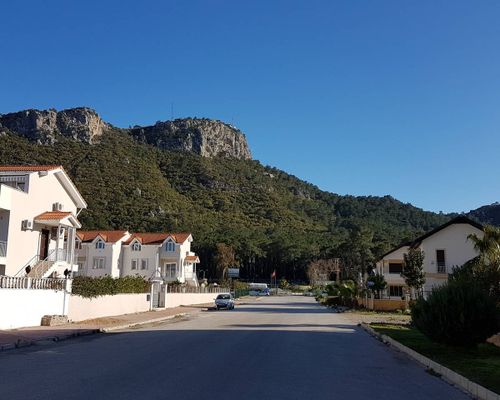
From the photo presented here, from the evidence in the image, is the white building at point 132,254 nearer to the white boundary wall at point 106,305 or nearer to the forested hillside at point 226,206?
the forested hillside at point 226,206

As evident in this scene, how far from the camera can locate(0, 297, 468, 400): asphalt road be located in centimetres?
984

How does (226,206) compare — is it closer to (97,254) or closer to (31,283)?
(97,254)

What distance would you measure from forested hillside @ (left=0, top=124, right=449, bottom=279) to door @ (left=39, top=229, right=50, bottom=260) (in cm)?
5561

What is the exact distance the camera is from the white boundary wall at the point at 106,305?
2852 centimetres

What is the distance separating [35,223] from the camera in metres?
34.5

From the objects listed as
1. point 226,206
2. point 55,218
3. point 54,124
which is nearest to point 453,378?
point 55,218

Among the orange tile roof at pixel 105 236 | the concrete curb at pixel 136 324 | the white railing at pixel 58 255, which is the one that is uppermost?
A: the orange tile roof at pixel 105 236

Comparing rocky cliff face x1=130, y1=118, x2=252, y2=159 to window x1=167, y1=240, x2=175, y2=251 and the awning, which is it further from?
the awning

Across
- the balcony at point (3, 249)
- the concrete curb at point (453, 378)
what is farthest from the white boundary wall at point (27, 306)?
the concrete curb at point (453, 378)

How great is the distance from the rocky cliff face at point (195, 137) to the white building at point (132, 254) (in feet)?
254

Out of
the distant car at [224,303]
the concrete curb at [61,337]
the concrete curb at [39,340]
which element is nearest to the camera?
the concrete curb at [39,340]

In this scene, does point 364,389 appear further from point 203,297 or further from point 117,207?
point 117,207

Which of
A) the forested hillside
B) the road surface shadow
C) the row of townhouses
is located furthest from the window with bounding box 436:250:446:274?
the forested hillside

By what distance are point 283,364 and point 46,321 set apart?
587 inches
